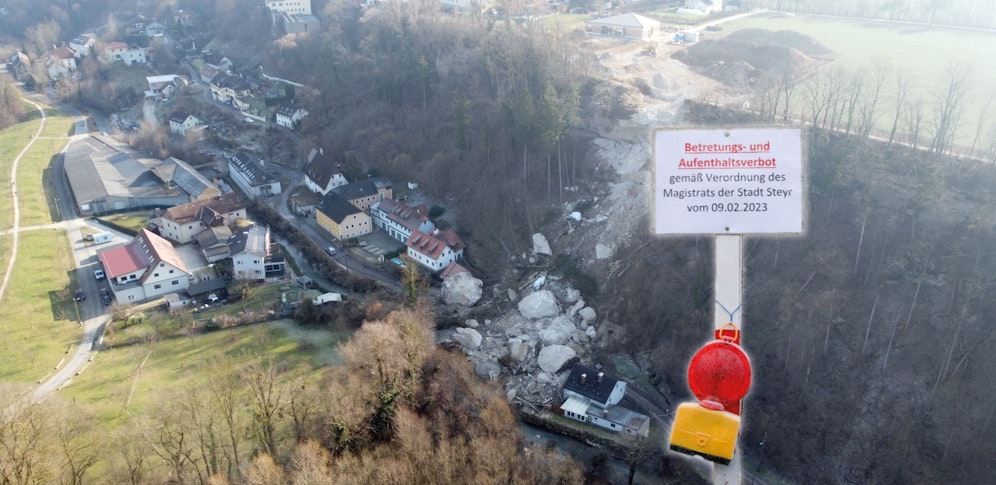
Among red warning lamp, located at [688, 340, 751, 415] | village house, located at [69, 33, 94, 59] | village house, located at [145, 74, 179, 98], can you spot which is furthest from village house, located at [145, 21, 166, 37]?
red warning lamp, located at [688, 340, 751, 415]

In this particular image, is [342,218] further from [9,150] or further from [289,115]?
[9,150]

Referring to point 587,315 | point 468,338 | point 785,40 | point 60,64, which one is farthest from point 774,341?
point 60,64

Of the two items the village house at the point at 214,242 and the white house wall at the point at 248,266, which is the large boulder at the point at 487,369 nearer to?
the white house wall at the point at 248,266

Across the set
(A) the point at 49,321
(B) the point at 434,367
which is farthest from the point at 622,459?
(A) the point at 49,321

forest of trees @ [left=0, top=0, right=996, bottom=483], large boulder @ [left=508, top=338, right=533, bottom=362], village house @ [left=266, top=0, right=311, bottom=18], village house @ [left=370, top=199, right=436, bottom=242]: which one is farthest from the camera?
village house @ [left=266, top=0, right=311, bottom=18]

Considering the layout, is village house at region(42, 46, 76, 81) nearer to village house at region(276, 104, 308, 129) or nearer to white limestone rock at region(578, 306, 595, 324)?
village house at region(276, 104, 308, 129)

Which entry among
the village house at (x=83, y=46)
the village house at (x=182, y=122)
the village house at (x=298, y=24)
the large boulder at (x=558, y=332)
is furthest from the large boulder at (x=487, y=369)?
the village house at (x=83, y=46)
